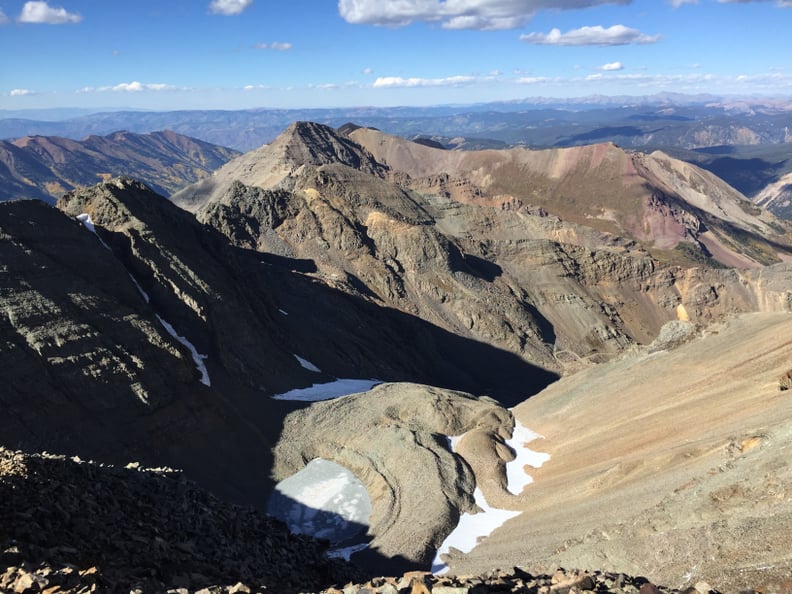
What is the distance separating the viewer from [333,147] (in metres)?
172

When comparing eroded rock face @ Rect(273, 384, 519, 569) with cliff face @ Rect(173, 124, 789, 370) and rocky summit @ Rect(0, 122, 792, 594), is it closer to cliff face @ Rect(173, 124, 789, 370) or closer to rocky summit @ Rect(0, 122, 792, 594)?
rocky summit @ Rect(0, 122, 792, 594)

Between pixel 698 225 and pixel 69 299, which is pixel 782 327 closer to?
pixel 69 299

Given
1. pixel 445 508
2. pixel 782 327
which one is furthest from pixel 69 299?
pixel 782 327

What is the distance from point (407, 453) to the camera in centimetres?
3925

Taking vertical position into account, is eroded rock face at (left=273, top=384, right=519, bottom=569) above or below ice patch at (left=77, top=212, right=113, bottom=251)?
below

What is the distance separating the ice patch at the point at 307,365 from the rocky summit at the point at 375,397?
345 mm

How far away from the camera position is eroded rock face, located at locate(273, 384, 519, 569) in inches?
1265

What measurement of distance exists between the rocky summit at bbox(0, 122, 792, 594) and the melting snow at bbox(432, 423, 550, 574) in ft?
1.48

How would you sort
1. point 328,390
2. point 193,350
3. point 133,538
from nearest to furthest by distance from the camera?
point 133,538, point 193,350, point 328,390

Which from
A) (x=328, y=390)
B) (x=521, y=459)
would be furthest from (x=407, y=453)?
(x=328, y=390)

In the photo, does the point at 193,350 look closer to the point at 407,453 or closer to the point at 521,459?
the point at 407,453

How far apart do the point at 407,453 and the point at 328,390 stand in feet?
45.8

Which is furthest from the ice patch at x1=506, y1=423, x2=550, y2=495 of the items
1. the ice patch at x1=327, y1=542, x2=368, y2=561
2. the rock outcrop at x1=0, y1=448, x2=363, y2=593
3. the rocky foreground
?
the rock outcrop at x1=0, y1=448, x2=363, y2=593

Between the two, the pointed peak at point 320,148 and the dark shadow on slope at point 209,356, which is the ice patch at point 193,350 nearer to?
the dark shadow on slope at point 209,356
